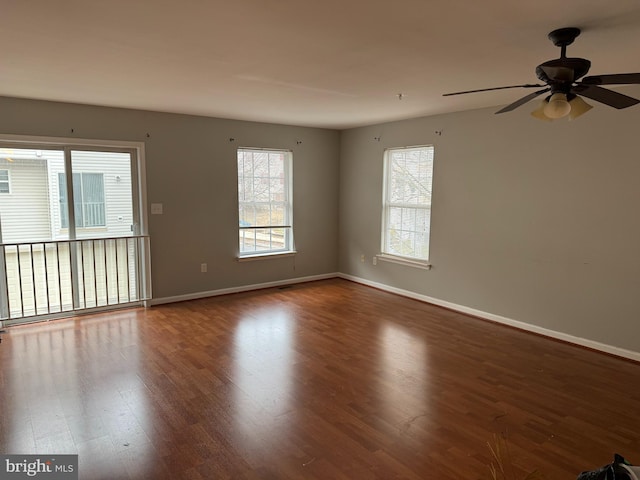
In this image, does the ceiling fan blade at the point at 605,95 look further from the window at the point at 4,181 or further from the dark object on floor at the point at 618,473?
the window at the point at 4,181

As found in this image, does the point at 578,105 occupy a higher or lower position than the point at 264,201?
higher

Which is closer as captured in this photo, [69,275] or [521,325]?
[521,325]

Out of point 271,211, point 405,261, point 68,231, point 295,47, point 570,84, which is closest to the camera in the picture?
point 570,84

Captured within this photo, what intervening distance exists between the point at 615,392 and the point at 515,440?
3.99 feet

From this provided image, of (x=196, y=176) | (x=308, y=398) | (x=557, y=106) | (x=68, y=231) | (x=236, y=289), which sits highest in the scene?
(x=557, y=106)

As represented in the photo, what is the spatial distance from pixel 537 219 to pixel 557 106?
2.27 m

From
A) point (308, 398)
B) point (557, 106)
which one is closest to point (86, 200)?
point (308, 398)

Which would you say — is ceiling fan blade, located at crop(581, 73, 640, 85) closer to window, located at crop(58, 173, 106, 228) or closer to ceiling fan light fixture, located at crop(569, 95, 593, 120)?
ceiling fan light fixture, located at crop(569, 95, 593, 120)

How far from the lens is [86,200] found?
15.6 ft

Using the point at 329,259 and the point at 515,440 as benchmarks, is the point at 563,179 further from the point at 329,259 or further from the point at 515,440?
the point at 329,259

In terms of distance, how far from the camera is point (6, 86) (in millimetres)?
3768

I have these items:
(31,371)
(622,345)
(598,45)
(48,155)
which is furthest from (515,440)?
(48,155)

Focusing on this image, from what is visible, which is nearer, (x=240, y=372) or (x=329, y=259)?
(x=240, y=372)

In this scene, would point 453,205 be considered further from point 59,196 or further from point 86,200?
point 59,196
